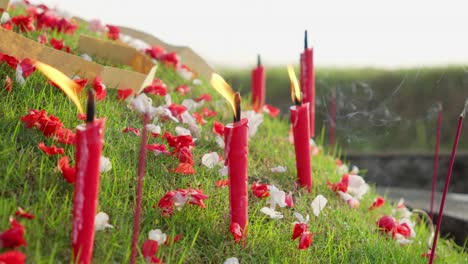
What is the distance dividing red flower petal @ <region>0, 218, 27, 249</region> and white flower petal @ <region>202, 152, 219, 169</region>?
0.88m

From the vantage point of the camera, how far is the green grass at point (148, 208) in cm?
178

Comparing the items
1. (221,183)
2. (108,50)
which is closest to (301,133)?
(221,183)

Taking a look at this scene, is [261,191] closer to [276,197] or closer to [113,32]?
[276,197]

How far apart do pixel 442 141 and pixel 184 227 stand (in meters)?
4.61

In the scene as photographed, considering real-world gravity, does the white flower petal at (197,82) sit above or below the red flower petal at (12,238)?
above

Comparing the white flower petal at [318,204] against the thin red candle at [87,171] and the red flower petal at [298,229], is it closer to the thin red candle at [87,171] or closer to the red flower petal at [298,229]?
the red flower petal at [298,229]

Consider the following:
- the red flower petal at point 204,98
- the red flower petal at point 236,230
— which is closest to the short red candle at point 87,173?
the red flower petal at point 236,230

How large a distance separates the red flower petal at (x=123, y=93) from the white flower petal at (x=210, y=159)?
1.49 feet

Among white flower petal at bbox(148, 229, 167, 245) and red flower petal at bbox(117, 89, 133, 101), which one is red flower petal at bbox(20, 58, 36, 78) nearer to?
red flower petal at bbox(117, 89, 133, 101)

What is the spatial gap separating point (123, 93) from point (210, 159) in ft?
1.56

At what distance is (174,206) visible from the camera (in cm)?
201

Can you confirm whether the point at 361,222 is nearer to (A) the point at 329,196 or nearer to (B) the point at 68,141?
(A) the point at 329,196

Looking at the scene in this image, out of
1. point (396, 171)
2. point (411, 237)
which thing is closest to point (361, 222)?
point (411, 237)

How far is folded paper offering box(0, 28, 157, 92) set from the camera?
7.98 ft
